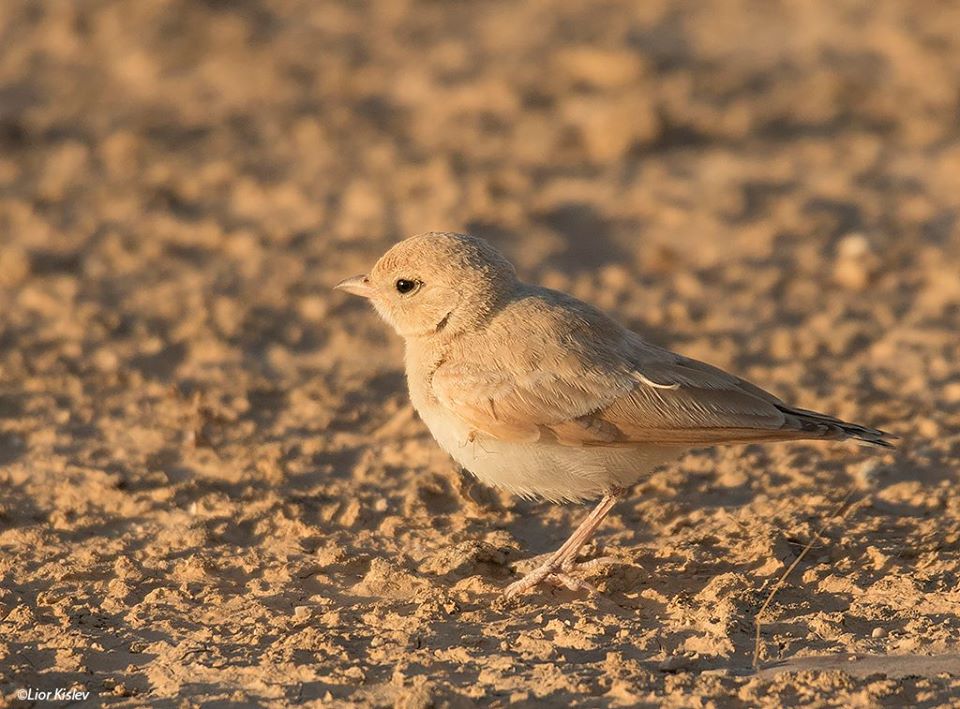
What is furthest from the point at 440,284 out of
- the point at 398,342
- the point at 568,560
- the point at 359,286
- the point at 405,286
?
the point at 398,342

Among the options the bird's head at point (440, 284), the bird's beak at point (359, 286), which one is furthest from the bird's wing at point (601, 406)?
the bird's beak at point (359, 286)

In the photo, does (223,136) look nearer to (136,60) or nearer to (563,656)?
(136,60)

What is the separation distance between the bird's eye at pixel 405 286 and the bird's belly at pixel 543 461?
71cm

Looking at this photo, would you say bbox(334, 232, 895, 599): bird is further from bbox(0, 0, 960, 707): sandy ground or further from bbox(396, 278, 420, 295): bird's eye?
bbox(0, 0, 960, 707): sandy ground

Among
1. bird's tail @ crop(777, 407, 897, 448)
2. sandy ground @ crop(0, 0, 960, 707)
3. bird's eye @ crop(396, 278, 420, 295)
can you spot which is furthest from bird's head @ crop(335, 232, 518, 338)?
bird's tail @ crop(777, 407, 897, 448)

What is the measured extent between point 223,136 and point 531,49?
10.7ft

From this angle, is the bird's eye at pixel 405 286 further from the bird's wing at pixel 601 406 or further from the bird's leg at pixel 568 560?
the bird's leg at pixel 568 560

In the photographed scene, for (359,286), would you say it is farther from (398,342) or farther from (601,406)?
(398,342)

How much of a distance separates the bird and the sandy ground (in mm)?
499

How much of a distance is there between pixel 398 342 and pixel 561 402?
119 inches

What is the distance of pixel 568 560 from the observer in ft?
19.3

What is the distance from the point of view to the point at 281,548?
6.18m

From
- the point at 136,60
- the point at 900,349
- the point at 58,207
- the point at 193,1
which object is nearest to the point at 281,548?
the point at 900,349

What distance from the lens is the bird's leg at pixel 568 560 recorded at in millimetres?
5785
